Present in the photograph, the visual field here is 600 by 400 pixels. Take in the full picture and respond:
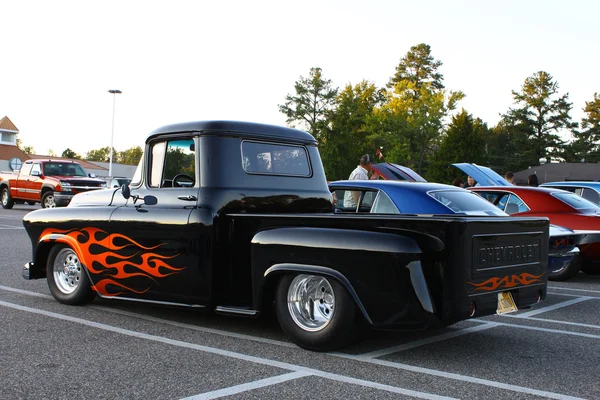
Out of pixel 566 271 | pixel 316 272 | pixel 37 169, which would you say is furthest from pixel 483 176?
pixel 37 169

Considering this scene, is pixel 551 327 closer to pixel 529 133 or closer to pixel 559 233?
pixel 559 233

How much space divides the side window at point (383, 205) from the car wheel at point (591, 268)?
13.6ft

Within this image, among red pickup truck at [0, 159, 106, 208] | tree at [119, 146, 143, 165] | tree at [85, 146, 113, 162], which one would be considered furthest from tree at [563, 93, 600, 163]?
tree at [85, 146, 113, 162]

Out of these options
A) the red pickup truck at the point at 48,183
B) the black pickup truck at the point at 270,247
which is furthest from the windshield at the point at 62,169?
the black pickup truck at the point at 270,247

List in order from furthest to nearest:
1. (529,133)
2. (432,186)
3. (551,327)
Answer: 1. (529,133)
2. (432,186)
3. (551,327)

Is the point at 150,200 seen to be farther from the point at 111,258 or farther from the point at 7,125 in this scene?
the point at 7,125

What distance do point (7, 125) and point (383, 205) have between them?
109162 millimetres

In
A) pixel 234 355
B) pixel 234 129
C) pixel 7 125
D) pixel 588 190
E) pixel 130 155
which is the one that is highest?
pixel 7 125

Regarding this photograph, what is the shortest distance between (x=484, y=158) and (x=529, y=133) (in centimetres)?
1648

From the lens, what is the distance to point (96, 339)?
576 centimetres

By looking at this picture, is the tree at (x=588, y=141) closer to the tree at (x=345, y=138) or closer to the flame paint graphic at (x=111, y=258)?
the tree at (x=345, y=138)

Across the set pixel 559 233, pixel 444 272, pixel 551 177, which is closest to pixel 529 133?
pixel 551 177

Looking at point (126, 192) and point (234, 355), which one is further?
point (126, 192)

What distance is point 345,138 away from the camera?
8212 cm
